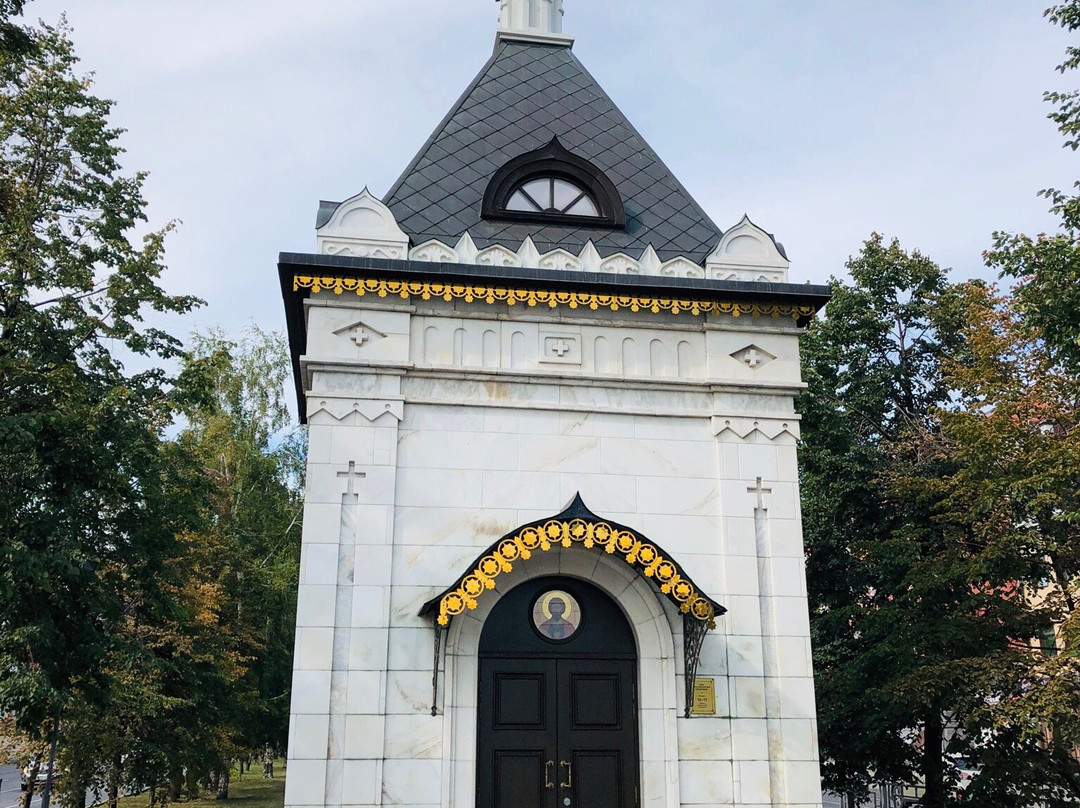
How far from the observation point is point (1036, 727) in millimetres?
13641

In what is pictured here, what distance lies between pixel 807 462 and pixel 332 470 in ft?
43.9

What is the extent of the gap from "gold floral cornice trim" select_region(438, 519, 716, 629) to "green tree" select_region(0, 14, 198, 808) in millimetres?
6451

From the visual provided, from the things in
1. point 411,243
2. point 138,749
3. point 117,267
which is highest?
point 117,267

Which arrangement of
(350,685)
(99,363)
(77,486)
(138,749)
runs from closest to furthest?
(350,685), (77,486), (99,363), (138,749)

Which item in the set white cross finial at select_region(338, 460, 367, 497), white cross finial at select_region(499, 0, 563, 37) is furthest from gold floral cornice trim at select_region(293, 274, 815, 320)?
white cross finial at select_region(499, 0, 563, 37)

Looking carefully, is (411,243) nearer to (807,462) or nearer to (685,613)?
(685,613)

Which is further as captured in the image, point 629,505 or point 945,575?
point 945,575

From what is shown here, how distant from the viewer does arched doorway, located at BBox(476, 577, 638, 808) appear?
32.9 ft

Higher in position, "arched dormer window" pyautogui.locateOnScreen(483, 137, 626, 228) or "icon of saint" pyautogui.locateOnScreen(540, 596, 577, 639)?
"arched dormer window" pyautogui.locateOnScreen(483, 137, 626, 228)

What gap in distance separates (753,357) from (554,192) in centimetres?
338

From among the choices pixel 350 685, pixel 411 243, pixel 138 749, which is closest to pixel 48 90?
pixel 411 243

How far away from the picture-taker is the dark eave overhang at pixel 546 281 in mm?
10820

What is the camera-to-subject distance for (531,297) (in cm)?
1112

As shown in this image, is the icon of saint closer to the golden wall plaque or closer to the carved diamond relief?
the golden wall plaque
